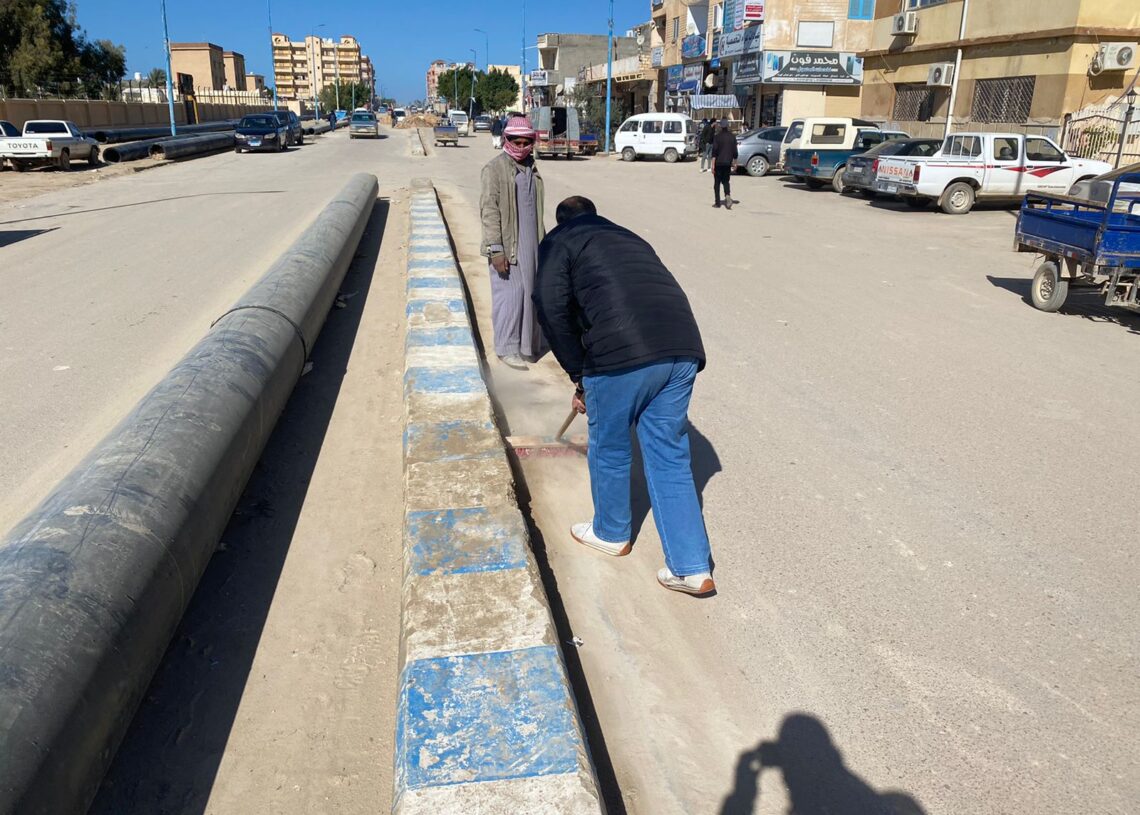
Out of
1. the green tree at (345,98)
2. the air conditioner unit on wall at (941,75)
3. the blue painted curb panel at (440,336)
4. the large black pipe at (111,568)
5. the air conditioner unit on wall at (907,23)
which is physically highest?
the green tree at (345,98)

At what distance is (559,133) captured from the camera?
36.3m

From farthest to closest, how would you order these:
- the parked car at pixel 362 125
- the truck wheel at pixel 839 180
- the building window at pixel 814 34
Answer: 1. the parked car at pixel 362 125
2. the building window at pixel 814 34
3. the truck wheel at pixel 839 180

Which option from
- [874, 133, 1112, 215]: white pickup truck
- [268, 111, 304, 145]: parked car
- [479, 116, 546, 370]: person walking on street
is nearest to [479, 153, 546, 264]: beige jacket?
[479, 116, 546, 370]: person walking on street

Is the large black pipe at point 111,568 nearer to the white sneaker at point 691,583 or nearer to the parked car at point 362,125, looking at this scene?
the white sneaker at point 691,583

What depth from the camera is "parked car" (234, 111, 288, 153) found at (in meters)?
34.8

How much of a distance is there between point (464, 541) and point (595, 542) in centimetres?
68

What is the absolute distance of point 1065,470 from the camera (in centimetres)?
495

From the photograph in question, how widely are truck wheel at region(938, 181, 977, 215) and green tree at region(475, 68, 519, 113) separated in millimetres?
89324

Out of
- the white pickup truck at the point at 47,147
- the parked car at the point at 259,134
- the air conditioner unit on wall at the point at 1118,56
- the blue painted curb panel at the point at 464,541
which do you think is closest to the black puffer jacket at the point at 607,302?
the blue painted curb panel at the point at 464,541

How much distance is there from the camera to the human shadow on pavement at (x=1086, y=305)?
29.3ft

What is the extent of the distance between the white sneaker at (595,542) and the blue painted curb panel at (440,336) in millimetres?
2848

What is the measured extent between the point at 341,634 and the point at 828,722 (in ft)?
6.17

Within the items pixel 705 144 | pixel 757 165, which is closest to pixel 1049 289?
pixel 757 165

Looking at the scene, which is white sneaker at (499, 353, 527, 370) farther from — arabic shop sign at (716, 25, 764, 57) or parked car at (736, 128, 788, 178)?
arabic shop sign at (716, 25, 764, 57)
